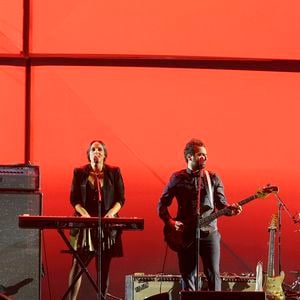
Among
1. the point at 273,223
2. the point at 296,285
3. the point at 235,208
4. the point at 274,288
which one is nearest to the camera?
the point at 235,208

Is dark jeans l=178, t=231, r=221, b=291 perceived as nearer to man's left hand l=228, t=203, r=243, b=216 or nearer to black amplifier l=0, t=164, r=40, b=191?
man's left hand l=228, t=203, r=243, b=216

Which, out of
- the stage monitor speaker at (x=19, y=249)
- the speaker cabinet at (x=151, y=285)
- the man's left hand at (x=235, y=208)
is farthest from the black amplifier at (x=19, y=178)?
the man's left hand at (x=235, y=208)

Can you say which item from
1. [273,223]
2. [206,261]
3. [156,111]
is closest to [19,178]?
[206,261]

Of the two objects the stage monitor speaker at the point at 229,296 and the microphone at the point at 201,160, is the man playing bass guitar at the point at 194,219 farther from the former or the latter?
the stage monitor speaker at the point at 229,296

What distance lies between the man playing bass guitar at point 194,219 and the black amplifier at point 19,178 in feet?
3.56

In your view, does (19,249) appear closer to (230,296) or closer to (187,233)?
(187,233)

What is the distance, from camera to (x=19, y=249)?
6.00m

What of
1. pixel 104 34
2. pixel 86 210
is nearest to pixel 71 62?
pixel 104 34

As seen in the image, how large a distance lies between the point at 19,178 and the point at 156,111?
73.3 inches

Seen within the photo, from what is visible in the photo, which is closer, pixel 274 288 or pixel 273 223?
pixel 274 288

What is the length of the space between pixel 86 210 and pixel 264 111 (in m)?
2.26

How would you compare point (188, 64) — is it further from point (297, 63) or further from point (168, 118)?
point (297, 63)

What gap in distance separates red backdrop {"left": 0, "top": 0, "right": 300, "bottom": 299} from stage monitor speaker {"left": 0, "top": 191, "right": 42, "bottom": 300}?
1.32 metres

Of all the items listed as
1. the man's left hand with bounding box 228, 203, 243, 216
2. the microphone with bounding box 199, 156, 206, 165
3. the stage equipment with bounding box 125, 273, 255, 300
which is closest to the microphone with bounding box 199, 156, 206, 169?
the microphone with bounding box 199, 156, 206, 165
